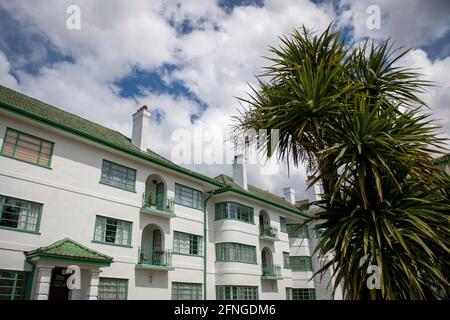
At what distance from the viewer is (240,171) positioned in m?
29.6

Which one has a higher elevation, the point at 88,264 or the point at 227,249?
the point at 227,249

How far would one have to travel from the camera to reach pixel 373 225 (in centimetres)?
639

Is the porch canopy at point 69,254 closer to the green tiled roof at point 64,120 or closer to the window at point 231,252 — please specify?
the green tiled roof at point 64,120

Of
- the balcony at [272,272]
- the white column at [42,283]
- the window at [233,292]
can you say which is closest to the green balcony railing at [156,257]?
the window at [233,292]

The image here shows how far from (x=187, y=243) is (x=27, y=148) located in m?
11.0

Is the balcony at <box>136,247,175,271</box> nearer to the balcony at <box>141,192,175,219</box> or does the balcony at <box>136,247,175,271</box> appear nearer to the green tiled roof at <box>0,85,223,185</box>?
the balcony at <box>141,192,175,219</box>

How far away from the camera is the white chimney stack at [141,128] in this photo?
71.2 feet

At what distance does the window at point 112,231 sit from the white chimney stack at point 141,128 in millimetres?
5412

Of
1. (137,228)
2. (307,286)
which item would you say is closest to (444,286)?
(137,228)

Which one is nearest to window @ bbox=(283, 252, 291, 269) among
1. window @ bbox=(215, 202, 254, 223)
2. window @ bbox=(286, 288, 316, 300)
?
window @ bbox=(286, 288, 316, 300)

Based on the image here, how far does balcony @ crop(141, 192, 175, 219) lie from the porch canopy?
12.7 ft

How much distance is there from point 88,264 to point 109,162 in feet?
18.9

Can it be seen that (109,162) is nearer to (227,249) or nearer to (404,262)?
(227,249)

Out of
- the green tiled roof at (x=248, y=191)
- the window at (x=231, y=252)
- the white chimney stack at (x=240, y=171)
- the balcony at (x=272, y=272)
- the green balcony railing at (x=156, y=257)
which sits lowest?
the balcony at (x=272, y=272)
